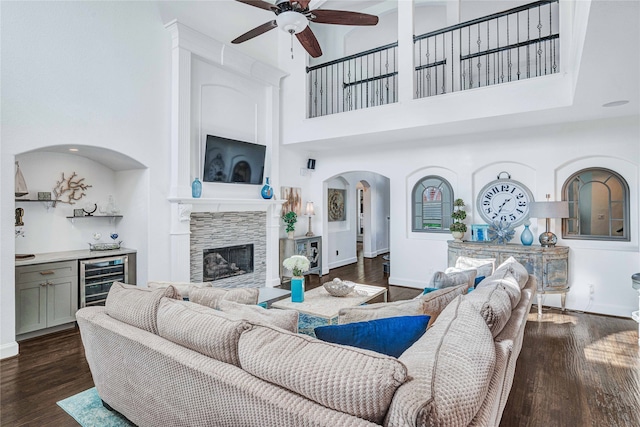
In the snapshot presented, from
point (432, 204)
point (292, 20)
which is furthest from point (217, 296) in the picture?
point (432, 204)

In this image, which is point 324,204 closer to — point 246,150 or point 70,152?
point 246,150

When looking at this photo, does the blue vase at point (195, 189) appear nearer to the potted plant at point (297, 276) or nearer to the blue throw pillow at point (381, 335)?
the potted plant at point (297, 276)

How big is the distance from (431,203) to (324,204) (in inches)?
87.5

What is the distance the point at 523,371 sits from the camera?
307cm

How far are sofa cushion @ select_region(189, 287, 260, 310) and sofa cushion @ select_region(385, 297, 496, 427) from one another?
1233 millimetres

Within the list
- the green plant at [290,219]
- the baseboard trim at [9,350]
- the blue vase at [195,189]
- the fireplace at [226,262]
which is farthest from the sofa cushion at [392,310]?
the green plant at [290,219]

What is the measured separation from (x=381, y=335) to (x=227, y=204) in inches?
171

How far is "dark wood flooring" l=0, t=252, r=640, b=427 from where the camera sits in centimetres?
242

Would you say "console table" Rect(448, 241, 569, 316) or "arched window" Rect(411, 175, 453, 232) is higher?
"arched window" Rect(411, 175, 453, 232)

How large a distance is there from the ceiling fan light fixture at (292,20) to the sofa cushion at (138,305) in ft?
7.77

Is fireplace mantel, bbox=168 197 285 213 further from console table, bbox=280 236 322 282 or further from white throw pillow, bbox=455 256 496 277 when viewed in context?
white throw pillow, bbox=455 256 496 277

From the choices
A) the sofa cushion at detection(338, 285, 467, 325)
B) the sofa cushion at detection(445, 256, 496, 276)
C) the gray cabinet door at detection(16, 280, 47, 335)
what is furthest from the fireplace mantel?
the sofa cushion at detection(338, 285, 467, 325)

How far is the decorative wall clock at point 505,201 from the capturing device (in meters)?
5.31

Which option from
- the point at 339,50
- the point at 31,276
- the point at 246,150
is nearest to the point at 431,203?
the point at 246,150
